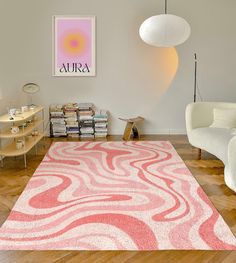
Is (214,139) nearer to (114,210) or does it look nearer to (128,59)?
(114,210)

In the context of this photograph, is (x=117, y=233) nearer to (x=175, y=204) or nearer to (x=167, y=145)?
(x=175, y=204)

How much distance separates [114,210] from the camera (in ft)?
8.75

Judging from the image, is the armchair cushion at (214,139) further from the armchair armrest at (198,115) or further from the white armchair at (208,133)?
the armchair armrest at (198,115)

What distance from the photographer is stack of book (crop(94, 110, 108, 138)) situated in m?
5.51

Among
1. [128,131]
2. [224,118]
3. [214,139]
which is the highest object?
[224,118]

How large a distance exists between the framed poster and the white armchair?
2067 mm

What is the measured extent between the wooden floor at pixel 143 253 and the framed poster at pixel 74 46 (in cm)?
125

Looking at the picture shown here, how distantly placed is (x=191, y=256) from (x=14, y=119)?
2509 mm

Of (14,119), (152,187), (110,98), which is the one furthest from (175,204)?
(110,98)

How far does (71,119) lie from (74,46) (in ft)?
3.90

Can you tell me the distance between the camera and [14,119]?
3.75m

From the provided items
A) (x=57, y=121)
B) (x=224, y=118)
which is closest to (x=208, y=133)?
(x=224, y=118)

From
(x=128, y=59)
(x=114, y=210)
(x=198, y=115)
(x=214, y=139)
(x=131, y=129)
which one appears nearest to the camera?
(x=114, y=210)

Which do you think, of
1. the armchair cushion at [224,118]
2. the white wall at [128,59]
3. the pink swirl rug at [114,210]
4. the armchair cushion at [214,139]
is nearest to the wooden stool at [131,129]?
the white wall at [128,59]
